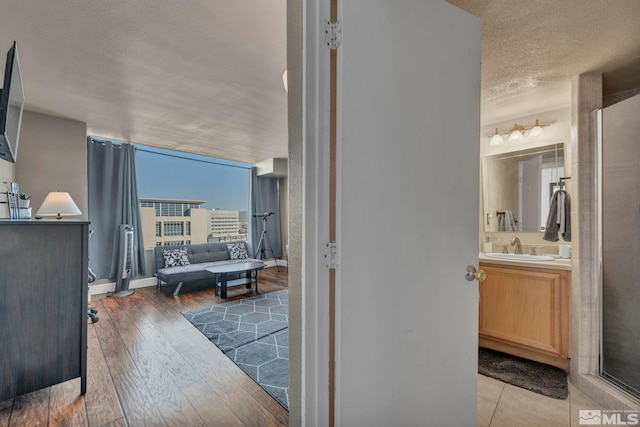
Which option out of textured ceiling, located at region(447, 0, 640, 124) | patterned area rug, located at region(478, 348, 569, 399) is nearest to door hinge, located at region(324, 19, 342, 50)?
textured ceiling, located at region(447, 0, 640, 124)

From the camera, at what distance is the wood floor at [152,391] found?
161 centimetres

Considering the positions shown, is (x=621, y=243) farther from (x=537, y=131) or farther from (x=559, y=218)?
(x=537, y=131)

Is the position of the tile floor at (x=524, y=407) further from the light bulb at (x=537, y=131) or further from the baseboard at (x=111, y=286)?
the baseboard at (x=111, y=286)

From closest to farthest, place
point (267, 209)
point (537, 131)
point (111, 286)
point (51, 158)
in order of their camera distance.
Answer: point (537, 131), point (51, 158), point (111, 286), point (267, 209)

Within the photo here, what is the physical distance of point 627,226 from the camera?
1.84 meters

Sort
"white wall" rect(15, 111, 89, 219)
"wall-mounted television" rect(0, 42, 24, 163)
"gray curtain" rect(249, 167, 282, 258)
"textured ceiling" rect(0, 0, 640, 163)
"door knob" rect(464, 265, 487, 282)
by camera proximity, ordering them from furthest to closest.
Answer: "gray curtain" rect(249, 167, 282, 258) → "white wall" rect(15, 111, 89, 219) → "textured ceiling" rect(0, 0, 640, 163) → "wall-mounted television" rect(0, 42, 24, 163) → "door knob" rect(464, 265, 487, 282)

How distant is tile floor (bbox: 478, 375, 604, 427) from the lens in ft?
5.29

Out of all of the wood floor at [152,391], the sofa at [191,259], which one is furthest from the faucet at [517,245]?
the sofa at [191,259]

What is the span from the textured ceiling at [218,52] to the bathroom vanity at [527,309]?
1435 mm

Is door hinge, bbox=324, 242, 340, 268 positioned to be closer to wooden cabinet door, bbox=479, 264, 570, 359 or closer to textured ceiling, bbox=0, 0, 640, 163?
textured ceiling, bbox=0, 0, 640, 163

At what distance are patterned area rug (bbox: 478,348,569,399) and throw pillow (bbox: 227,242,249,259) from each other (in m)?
4.36

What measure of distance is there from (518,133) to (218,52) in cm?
281

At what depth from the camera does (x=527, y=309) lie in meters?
2.21

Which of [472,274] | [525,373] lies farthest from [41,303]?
[525,373]
